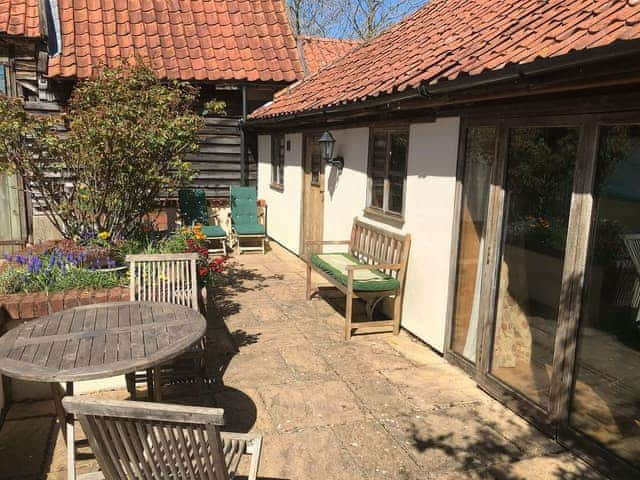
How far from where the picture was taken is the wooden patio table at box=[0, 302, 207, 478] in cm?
264

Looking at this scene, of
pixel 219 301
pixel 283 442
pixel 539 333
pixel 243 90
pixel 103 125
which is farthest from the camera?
pixel 243 90

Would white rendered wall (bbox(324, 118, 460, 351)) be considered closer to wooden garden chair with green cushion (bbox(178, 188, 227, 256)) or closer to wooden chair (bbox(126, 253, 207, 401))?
wooden chair (bbox(126, 253, 207, 401))

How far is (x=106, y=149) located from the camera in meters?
5.32

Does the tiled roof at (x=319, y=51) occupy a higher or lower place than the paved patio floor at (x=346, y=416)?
higher

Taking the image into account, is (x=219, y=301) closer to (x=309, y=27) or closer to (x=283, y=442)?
(x=283, y=442)

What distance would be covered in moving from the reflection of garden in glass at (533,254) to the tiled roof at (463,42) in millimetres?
634

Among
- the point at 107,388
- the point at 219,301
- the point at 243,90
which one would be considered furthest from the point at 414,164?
the point at 243,90

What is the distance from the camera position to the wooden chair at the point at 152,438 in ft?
6.60

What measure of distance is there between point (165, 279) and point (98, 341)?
58.4 inches

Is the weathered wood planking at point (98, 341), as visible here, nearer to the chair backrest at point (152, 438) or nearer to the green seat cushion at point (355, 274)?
the chair backrest at point (152, 438)

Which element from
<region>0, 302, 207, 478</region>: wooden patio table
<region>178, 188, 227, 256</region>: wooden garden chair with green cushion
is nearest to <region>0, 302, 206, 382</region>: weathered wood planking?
<region>0, 302, 207, 478</region>: wooden patio table

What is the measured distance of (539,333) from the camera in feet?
12.9

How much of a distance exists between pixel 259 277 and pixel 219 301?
4.51ft

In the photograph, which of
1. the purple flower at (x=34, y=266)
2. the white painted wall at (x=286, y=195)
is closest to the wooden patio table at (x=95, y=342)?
the purple flower at (x=34, y=266)
